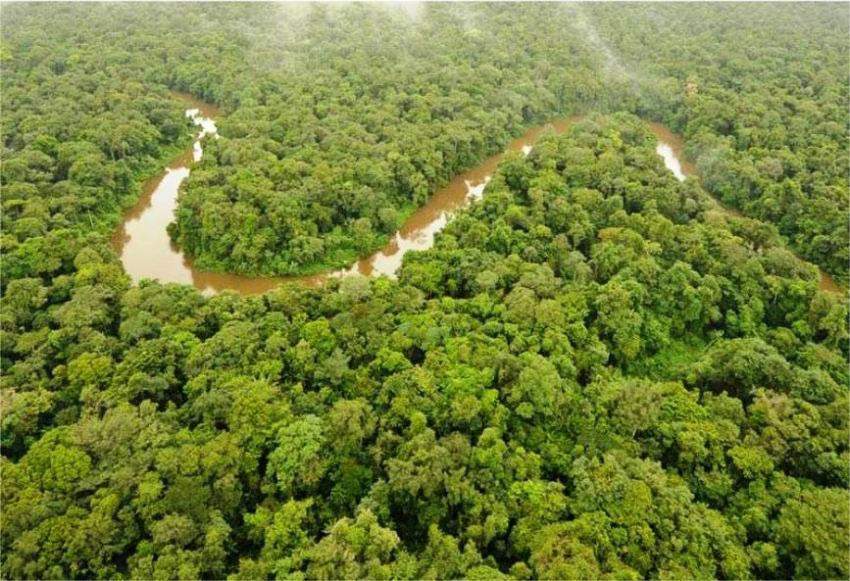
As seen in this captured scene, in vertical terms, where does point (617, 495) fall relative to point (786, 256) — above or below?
below

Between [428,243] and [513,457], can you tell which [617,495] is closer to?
[513,457]

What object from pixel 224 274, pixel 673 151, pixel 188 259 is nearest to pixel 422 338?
pixel 224 274

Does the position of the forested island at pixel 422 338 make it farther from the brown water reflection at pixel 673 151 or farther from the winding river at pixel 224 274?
the brown water reflection at pixel 673 151

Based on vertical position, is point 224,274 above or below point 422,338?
below

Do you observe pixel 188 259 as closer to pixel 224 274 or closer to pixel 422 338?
pixel 224 274

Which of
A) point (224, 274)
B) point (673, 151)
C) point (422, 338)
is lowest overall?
point (224, 274)

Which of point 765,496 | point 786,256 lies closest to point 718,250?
point 786,256

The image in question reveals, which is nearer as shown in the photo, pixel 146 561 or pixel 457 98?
pixel 146 561

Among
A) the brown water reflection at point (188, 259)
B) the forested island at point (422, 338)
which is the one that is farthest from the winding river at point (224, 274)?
the forested island at point (422, 338)
